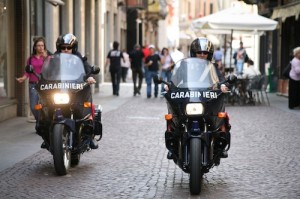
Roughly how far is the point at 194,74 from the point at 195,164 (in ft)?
3.67

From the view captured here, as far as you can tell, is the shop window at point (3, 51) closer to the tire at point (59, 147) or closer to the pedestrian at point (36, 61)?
the pedestrian at point (36, 61)

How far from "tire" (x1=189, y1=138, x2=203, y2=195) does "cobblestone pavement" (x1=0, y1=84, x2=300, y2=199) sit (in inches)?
5.7

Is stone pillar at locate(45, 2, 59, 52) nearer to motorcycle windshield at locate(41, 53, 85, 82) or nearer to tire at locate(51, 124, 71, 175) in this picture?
motorcycle windshield at locate(41, 53, 85, 82)

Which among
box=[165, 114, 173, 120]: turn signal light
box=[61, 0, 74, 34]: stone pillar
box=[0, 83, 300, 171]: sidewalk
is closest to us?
box=[165, 114, 173, 120]: turn signal light

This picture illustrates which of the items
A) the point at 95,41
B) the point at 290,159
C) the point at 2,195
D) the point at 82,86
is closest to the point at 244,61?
the point at 95,41

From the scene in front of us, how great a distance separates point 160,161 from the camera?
10383 mm

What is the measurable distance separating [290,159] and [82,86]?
3.30 metres

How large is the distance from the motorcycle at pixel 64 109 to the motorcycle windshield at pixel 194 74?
1.42 meters

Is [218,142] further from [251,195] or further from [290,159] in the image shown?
[290,159]

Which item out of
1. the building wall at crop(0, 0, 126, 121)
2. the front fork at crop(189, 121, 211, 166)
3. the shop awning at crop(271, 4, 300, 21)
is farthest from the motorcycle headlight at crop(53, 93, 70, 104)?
the shop awning at crop(271, 4, 300, 21)

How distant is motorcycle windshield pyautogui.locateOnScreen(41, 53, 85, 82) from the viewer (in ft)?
30.5

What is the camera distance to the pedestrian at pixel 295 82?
19.7m

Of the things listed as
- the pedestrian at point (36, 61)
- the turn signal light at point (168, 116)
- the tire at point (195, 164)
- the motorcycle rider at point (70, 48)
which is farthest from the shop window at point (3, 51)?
the tire at point (195, 164)

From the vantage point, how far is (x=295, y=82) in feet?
65.9
